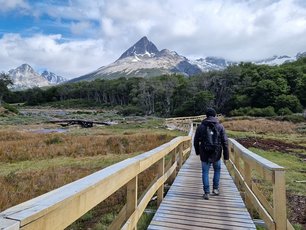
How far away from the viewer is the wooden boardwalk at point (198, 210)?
5078 mm

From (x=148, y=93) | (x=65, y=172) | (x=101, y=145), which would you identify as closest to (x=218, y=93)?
(x=148, y=93)

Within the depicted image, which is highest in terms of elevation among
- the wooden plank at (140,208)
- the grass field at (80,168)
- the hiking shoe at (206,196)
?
the wooden plank at (140,208)

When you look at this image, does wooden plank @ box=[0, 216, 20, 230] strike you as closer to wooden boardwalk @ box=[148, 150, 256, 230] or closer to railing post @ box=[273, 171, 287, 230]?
railing post @ box=[273, 171, 287, 230]

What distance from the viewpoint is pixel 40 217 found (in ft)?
5.76

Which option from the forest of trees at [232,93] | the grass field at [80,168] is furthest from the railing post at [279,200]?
the forest of trees at [232,93]

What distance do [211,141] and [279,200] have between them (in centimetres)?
318

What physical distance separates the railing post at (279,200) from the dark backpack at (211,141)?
3126mm

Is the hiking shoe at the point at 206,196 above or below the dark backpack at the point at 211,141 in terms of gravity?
below

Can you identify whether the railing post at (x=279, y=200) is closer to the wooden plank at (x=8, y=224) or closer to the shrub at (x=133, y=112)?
the wooden plank at (x=8, y=224)

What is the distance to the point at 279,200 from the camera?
3.82 m

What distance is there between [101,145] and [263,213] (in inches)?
658

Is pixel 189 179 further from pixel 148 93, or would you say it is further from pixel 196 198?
pixel 148 93

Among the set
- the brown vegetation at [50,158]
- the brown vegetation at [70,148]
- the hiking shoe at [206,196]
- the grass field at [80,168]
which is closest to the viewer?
the hiking shoe at [206,196]

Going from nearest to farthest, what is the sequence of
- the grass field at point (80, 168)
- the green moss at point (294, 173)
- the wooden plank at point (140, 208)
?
the wooden plank at point (140, 208) → the grass field at point (80, 168) → the green moss at point (294, 173)
